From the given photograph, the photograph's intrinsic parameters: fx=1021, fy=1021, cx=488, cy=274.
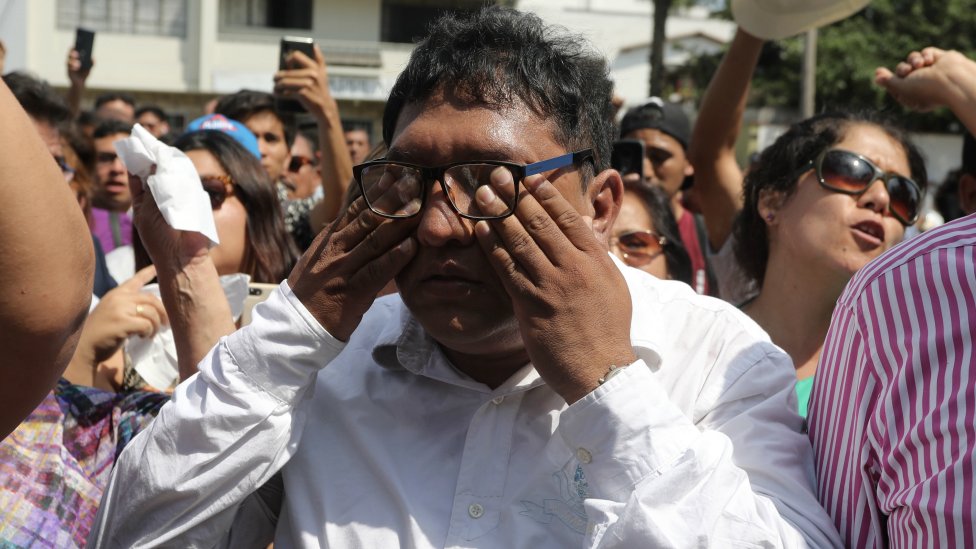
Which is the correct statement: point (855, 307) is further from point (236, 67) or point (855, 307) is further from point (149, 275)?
point (236, 67)

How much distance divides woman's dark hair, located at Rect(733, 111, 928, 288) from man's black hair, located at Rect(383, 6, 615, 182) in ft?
4.49

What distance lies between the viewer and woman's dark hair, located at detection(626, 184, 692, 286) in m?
3.87

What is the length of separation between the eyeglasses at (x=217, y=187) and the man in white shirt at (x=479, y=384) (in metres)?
1.61

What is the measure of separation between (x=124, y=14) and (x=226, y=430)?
27.1 metres

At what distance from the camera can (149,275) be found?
305 centimetres

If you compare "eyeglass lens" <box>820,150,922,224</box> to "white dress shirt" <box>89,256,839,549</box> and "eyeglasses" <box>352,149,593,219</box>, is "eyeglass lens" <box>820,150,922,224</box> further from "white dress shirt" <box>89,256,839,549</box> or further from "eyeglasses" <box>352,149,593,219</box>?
"eyeglasses" <box>352,149,593,219</box>

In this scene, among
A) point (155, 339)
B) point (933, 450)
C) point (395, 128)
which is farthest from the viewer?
→ point (155, 339)

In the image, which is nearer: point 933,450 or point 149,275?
point 933,450

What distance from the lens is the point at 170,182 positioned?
2348mm

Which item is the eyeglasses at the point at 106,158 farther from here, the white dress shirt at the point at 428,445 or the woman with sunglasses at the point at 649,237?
the white dress shirt at the point at 428,445

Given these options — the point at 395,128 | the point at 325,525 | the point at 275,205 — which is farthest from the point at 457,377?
the point at 275,205

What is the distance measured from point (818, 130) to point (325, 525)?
2275 mm

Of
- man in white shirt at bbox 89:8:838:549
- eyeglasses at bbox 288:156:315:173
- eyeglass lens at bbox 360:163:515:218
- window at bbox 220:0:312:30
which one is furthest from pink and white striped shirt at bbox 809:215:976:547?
window at bbox 220:0:312:30

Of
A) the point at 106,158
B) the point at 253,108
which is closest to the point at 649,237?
the point at 253,108
